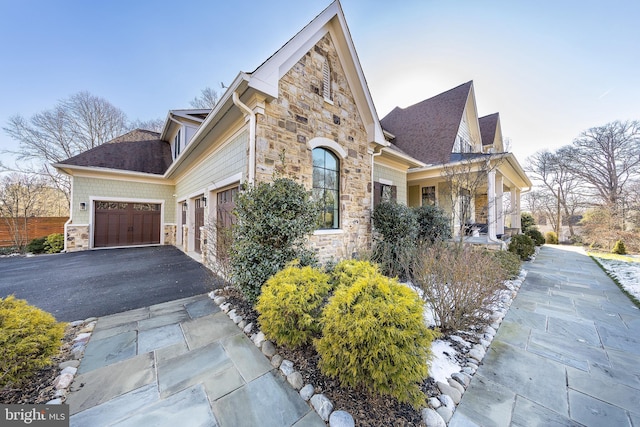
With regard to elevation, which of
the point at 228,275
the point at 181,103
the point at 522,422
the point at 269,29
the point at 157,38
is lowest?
the point at 522,422

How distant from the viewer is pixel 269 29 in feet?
24.1

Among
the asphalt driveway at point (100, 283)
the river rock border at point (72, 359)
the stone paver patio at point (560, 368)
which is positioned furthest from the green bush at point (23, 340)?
the stone paver patio at point (560, 368)

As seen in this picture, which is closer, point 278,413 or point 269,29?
point 278,413

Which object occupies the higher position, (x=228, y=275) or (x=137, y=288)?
(x=228, y=275)

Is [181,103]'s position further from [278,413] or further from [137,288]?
[278,413]

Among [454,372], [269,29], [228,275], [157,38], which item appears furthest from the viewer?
[157,38]

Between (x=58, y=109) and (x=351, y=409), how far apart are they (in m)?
24.8

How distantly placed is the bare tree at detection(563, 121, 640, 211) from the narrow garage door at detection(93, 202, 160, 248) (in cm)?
2781

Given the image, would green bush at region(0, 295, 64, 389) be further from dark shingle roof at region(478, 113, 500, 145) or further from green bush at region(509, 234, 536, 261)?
dark shingle roof at region(478, 113, 500, 145)

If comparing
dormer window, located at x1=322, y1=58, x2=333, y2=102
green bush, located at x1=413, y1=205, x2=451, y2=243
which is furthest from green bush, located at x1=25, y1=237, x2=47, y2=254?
green bush, located at x1=413, y1=205, x2=451, y2=243

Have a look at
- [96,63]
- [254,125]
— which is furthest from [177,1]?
[96,63]

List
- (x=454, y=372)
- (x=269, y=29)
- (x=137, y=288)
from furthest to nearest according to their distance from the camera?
(x=269, y=29) < (x=137, y=288) < (x=454, y=372)

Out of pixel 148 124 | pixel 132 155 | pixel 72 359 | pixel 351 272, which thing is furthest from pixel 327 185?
pixel 148 124

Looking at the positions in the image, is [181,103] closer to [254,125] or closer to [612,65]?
[254,125]
